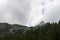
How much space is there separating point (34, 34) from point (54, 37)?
19.2m

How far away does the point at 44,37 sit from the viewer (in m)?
155

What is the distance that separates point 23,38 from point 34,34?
10.6 m

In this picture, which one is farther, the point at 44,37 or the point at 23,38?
the point at 23,38

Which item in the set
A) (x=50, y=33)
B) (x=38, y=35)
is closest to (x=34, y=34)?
(x=38, y=35)

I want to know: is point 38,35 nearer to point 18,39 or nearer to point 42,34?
point 42,34

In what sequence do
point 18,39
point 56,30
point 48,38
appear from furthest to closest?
1. point 18,39
2. point 56,30
3. point 48,38

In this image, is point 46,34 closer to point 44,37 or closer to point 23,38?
point 44,37

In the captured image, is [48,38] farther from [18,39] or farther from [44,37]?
[18,39]

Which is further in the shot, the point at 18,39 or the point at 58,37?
the point at 18,39

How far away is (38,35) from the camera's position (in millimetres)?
159750

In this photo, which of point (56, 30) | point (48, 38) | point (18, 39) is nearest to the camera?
point (48, 38)

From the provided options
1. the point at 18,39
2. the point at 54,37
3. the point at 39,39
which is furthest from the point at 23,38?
the point at 54,37

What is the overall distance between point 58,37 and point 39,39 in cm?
1526

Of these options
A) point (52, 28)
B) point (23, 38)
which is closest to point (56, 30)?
point (52, 28)
